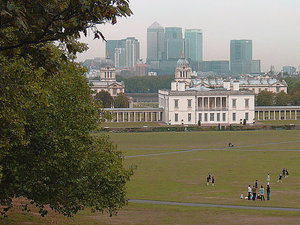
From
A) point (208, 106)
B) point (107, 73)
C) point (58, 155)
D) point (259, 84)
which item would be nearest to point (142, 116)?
point (208, 106)

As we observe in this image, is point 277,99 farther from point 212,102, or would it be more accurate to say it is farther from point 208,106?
point 208,106

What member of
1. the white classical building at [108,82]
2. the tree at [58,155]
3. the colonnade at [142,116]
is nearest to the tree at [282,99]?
the colonnade at [142,116]

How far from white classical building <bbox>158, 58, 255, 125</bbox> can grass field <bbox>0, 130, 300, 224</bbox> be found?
102 feet

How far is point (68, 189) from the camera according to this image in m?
27.5

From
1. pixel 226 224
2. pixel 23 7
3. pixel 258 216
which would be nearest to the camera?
pixel 23 7

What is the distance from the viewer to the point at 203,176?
5128 centimetres

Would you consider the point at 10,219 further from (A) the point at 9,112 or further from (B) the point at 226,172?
(B) the point at 226,172

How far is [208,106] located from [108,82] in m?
53.5

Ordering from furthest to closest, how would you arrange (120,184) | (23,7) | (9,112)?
(120,184) → (9,112) → (23,7)

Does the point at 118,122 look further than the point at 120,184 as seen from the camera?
Yes

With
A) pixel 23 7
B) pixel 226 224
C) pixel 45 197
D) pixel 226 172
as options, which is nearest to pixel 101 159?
pixel 45 197

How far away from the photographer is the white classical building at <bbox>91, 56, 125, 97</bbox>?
171875 mm

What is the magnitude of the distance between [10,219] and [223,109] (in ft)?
326

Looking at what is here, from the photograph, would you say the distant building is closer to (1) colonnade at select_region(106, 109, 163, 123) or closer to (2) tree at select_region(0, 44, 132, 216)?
(1) colonnade at select_region(106, 109, 163, 123)
